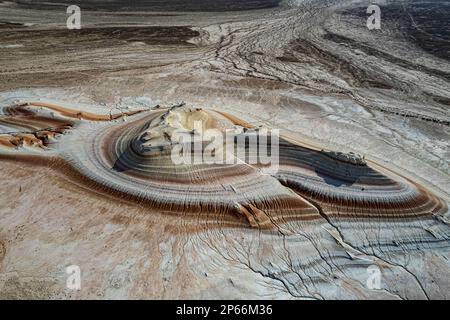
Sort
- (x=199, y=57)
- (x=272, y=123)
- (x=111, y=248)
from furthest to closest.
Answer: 1. (x=199, y=57)
2. (x=272, y=123)
3. (x=111, y=248)

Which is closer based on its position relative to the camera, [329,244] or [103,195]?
[329,244]

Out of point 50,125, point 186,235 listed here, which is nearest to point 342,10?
point 50,125

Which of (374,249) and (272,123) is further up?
(272,123)

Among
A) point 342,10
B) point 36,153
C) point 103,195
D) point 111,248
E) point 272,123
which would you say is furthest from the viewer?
point 342,10

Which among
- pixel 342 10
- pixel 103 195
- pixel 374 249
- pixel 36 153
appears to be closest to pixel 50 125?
pixel 36 153

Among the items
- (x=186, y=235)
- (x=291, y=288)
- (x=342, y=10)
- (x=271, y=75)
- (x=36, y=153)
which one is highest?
(x=342, y=10)

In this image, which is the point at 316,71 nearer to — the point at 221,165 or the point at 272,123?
A: the point at 272,123
